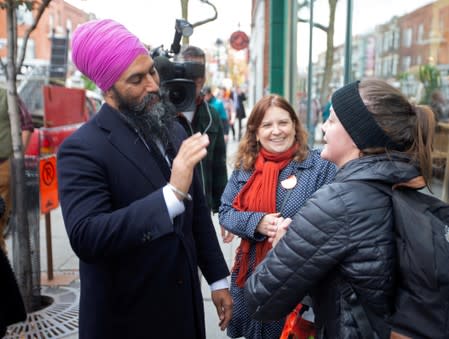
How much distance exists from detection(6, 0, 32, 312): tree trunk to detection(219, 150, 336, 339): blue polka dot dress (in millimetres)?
2044

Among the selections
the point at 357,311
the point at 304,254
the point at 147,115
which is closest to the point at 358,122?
the point at 304,254

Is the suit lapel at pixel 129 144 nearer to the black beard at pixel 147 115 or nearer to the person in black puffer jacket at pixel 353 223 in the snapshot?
the black beard at pixel 147 115

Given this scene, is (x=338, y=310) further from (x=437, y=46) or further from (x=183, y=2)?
(x=183, y=2)

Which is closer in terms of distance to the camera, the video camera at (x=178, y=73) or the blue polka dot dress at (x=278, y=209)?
the blue polka dot dress at (x=278, y=209)

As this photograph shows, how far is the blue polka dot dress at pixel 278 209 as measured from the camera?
2514 millimetres

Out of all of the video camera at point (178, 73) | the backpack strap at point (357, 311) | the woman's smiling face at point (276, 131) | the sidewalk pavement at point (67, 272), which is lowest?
the sidewalk pavement at point (67, 272)

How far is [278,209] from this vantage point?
256 centimetres

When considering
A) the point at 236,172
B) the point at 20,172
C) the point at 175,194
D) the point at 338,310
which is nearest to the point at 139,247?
the point at 175,194

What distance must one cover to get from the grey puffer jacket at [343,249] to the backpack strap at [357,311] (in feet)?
0.04

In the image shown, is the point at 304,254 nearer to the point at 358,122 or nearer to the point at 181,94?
the point at 358,122

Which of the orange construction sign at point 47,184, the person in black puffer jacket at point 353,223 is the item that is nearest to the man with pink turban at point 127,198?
the person in black puffer jacket at point 353,223

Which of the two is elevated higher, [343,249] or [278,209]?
[343,249]

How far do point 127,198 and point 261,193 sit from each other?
965 mm

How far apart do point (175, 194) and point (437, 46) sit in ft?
A: 8.84
